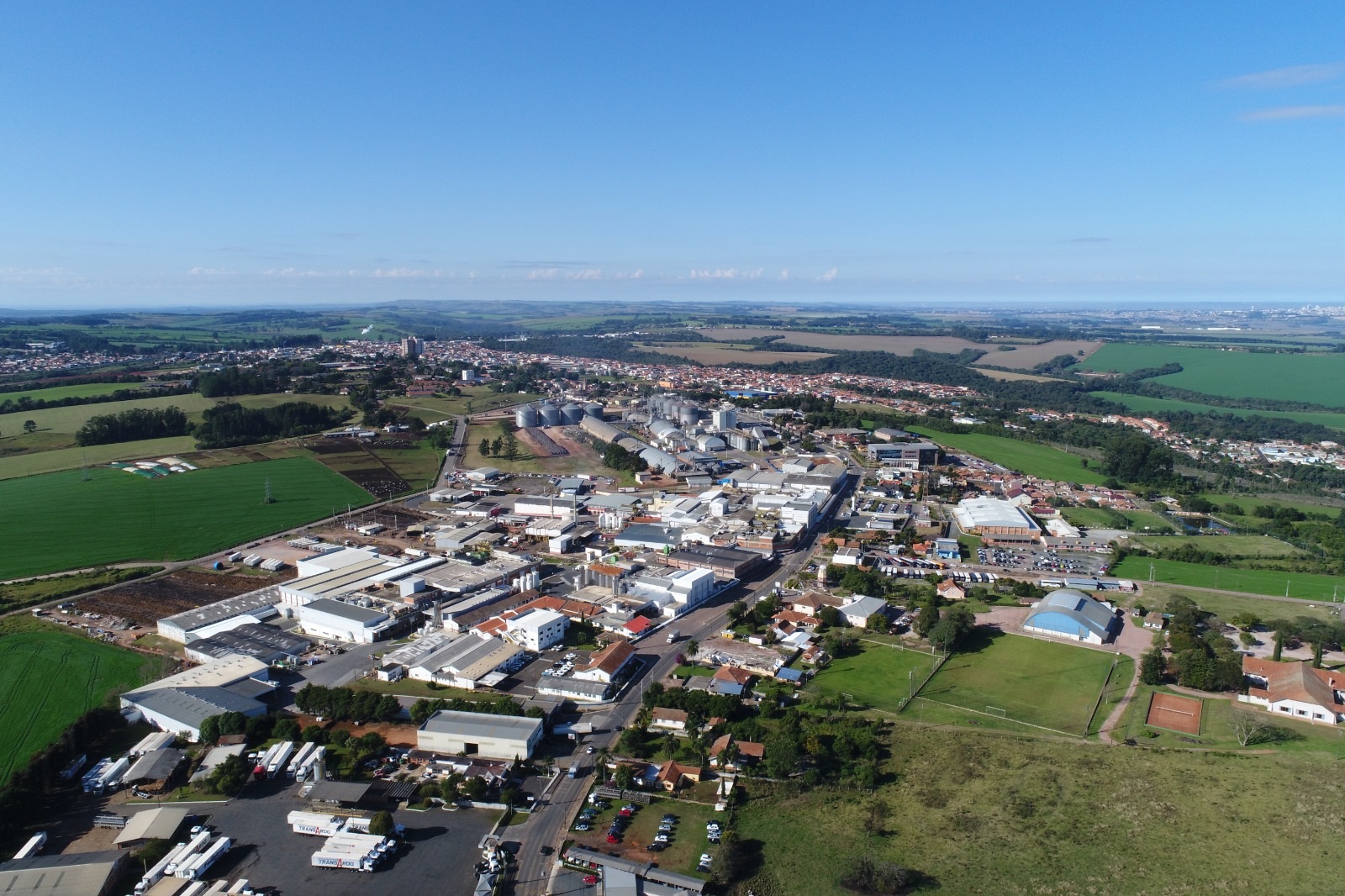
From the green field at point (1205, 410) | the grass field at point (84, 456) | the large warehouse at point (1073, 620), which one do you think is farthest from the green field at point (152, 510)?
the green field at point (1205, 410)

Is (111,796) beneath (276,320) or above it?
beneath

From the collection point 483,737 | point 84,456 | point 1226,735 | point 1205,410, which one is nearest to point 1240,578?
point 1226,735

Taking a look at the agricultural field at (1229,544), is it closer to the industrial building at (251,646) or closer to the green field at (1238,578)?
the green field at (1238,578)

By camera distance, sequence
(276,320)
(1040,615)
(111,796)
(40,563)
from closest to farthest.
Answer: (111,796) → (1040,615) → (40,563) → (276,320)

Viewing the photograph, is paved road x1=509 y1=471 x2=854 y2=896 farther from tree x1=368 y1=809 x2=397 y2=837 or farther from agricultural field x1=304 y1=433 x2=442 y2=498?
agricultural field x1=304 y1=433 x2=442 y2=498

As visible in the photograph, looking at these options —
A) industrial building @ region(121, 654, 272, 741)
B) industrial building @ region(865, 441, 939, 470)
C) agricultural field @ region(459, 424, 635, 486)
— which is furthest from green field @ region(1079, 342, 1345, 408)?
industrial building @ region(121, 654, 272, 741)

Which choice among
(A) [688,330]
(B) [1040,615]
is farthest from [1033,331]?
(B) [1040,615]

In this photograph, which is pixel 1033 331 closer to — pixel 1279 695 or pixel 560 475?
pixel 560 475
